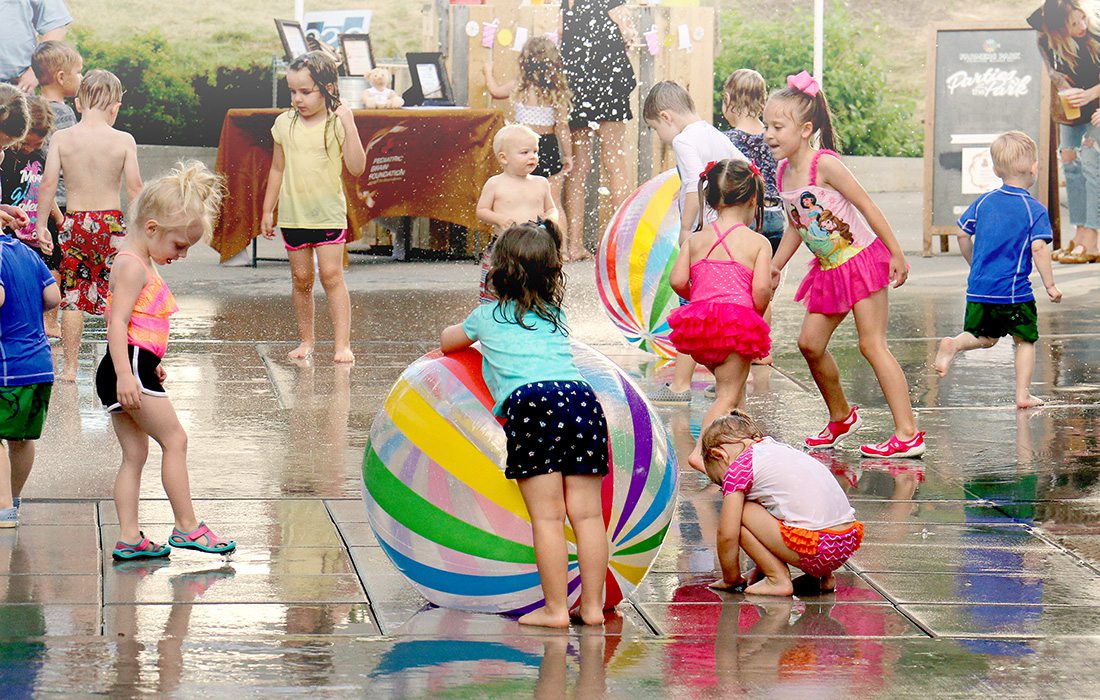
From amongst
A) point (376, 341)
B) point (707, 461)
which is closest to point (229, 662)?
point (707, 461)

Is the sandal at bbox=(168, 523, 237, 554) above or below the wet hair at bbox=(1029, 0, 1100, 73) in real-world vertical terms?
below

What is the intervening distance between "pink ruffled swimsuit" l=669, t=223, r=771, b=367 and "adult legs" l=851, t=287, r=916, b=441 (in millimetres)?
716

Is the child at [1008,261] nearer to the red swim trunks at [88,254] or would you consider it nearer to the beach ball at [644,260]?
the beach ball at [644,260]

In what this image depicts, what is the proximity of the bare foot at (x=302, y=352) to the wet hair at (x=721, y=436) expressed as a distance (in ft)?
16.2

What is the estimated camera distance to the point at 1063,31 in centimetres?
1518

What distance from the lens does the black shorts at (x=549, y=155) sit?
1602 cm

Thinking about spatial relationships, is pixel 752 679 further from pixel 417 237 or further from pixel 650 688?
pixel 417 237

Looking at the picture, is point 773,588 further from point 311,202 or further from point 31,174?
point 31,174

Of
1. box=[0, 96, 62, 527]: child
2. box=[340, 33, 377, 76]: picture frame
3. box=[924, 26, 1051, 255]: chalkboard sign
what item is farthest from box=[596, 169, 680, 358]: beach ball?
box=[340, 33, 377, 76]: picture frame

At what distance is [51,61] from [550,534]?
6.63 m

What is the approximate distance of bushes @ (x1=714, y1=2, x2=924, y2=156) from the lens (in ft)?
77.2

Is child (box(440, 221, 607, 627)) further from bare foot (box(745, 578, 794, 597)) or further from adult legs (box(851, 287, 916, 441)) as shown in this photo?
adult legs (box(851, 287, 916, 441))

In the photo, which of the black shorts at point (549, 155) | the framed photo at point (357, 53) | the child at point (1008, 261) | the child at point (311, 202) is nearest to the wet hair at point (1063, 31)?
the black shorts at point (549, 155)

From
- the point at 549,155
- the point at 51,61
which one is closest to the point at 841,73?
the point at 549,155
